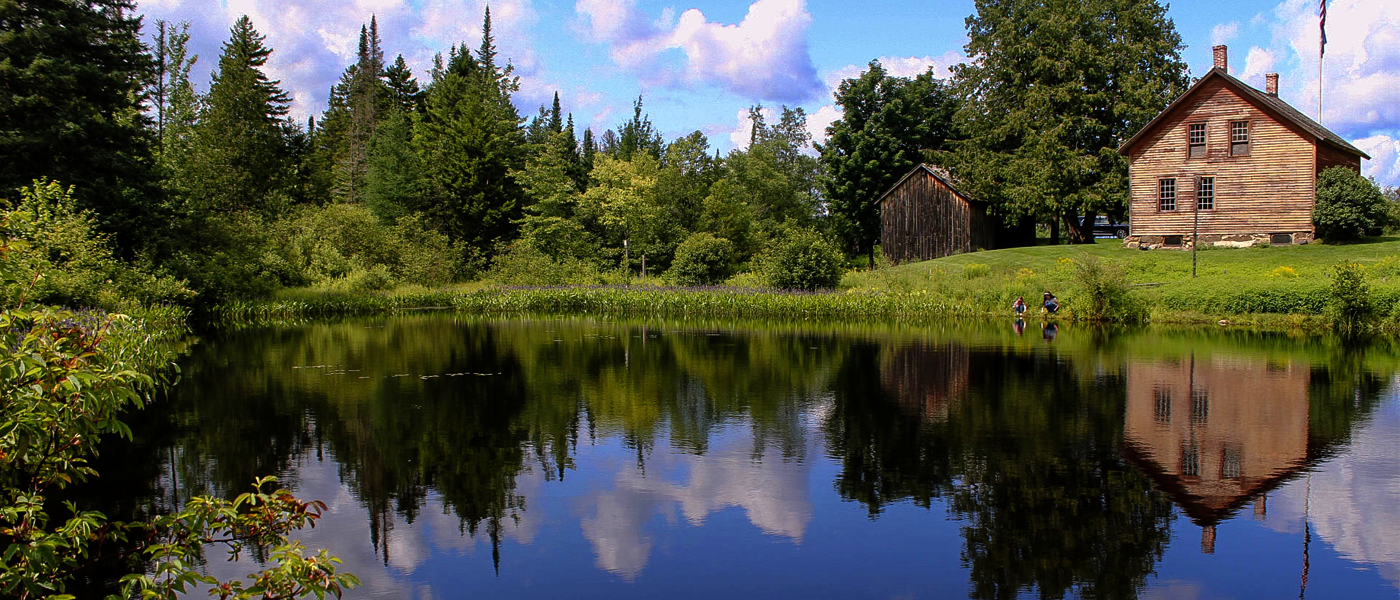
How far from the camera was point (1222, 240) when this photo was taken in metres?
37.7

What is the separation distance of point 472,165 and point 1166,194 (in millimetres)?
37891

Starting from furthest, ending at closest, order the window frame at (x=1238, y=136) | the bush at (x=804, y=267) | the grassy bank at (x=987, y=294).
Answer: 1. the window frame at (x=1238, y=136)
2. the bush at (x=804, y=267)
3. the grassy bank at (x=987, y=294)

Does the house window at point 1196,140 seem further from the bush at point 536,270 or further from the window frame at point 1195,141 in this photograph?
the bush at point 536,270

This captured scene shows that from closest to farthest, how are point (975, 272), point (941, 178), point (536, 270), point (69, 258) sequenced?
point (69, 258) < point (975, 272) < point (941, 178) < point (536, 270)

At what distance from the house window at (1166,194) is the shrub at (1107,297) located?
12.1 metres

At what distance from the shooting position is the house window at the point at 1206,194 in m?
37.9

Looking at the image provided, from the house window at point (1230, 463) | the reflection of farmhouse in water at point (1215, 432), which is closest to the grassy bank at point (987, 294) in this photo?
the reflection of farmhouse in water at point (1215, 432)

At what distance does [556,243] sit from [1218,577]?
1877 inches

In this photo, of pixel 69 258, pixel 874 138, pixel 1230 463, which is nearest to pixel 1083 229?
pixel 874 138

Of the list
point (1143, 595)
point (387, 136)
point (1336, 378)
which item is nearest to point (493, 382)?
point (1143, 595)

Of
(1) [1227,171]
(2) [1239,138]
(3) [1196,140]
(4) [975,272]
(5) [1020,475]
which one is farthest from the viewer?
(3) [1196,140]

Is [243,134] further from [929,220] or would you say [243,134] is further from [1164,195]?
[1164,195]

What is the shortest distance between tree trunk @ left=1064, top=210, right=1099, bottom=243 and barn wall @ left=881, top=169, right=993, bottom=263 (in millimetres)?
4063

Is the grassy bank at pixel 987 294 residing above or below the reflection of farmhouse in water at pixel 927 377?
above
